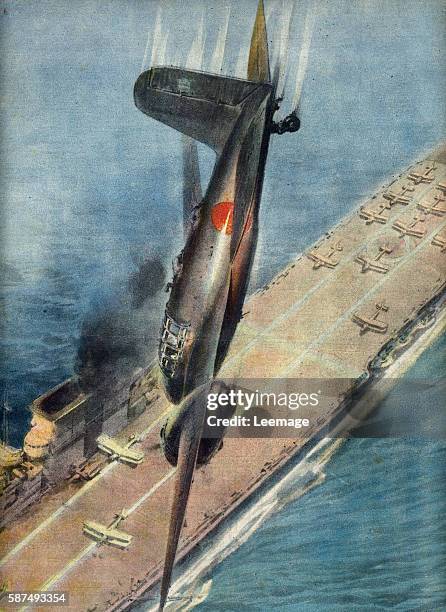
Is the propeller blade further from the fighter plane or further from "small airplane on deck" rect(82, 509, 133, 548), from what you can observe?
"small airplane on deck" rect(82, 509, 133, 548)

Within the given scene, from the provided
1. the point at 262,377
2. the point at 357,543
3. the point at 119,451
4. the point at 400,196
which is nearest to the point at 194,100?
the point at 400,196

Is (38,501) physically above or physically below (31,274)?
below

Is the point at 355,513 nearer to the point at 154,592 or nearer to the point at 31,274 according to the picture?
the point at 154,592

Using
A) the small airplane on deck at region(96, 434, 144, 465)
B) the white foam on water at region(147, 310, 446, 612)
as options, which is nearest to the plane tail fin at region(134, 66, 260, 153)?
the white foam on water at region(147, 310, 446, 612)

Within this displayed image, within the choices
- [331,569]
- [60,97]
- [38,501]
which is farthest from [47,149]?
[331,569]

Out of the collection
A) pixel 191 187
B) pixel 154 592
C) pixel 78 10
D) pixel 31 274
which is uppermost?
pixel 78 10
